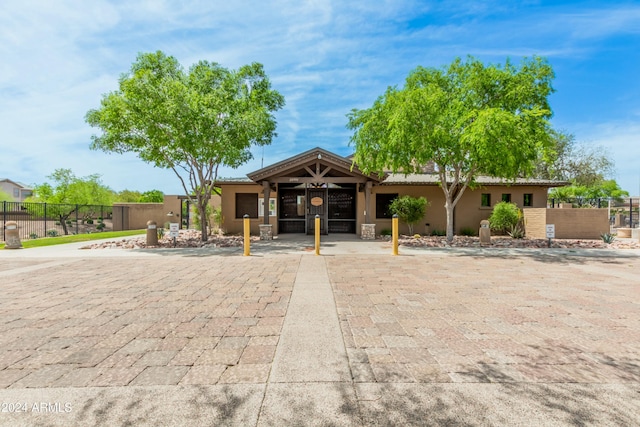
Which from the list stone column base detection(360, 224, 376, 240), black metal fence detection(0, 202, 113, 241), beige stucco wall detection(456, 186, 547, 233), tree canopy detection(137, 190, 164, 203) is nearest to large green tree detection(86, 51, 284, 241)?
stone column base detection(360, 224, 376, 240)

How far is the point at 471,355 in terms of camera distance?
3217mm

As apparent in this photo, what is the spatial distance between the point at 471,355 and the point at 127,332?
4.01 m

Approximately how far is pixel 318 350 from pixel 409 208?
13239mm

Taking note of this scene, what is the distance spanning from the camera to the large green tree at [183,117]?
39.3ft

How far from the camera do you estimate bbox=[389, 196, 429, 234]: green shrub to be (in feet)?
51.3

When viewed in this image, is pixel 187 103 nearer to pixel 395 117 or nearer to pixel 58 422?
pixel 395 117

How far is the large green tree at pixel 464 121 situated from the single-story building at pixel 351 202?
13.8ft

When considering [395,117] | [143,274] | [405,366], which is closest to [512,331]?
[405,366]

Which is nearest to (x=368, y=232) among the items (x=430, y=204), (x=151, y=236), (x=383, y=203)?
(x=383, y=203)

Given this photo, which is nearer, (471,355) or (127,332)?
(471,355)

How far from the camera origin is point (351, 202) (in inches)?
706

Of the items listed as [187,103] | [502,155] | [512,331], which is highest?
[187,103]

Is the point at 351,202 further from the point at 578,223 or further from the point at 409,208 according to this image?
the point at 578,223

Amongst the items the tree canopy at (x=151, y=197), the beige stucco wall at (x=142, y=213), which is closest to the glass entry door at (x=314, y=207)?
the beige stucco wall at (x=142, y=213)
